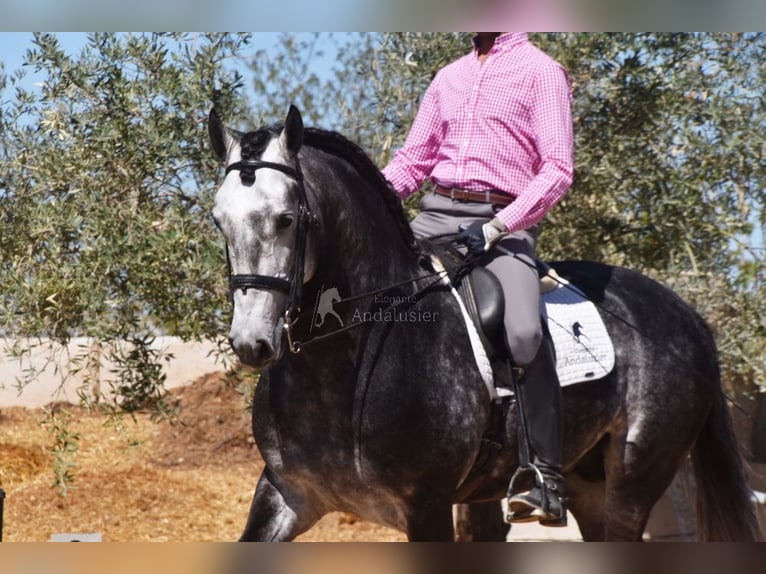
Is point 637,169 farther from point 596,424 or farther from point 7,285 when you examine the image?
point 7,285

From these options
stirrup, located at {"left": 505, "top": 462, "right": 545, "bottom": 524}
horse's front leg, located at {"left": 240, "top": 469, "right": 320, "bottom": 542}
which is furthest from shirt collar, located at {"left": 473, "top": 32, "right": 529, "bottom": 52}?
horse's front leg, located at {"left": 240, "top": 469, "right": 320, "bottom": 542}

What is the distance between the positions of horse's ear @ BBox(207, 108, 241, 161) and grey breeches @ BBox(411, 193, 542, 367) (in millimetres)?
1029

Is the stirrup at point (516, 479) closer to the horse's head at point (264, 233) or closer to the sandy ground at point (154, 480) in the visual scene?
the horse's head at point (264, 233)

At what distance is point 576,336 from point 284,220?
1494 mm

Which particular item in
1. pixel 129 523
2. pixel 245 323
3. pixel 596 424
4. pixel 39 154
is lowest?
pixel 129 523

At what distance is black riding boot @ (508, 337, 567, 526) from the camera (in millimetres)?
4008

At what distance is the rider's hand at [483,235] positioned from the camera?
4.02m

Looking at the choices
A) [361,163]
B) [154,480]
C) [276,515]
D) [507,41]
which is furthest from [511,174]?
[154,480]

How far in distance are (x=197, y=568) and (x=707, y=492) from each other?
2544mm

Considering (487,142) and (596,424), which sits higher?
(487,142)

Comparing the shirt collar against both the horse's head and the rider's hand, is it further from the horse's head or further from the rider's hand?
the horse's head

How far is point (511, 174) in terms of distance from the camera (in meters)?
4.31

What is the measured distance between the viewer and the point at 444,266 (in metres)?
4.15
